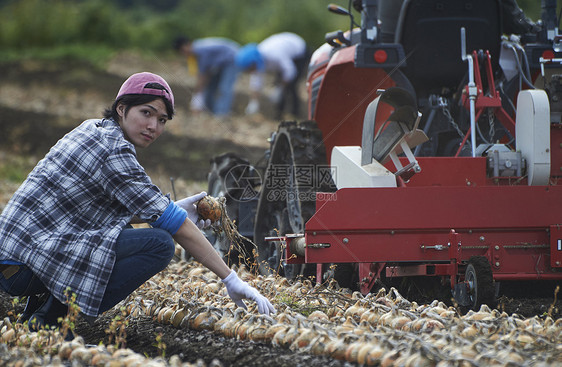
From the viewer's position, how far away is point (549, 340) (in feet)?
10.9

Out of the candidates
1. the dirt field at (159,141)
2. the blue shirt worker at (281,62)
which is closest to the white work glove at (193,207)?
the dirt field at (159,141)

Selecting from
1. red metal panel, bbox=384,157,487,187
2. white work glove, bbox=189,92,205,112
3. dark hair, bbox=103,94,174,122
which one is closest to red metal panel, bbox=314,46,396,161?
red metal panel, bbox=384,157,487,187

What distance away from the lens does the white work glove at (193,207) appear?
418cm

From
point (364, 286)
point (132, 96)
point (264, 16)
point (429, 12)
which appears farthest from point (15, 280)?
point (264, 16)

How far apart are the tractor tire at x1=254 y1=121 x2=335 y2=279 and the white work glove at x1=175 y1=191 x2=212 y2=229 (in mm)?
686

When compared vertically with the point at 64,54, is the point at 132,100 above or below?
below

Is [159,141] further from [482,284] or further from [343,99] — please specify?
[482,284]

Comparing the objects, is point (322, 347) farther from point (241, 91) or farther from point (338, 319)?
point (241, 91)

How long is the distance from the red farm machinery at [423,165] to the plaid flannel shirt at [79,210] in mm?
1105

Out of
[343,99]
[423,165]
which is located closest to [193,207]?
[423,165]

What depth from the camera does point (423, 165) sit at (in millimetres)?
4895

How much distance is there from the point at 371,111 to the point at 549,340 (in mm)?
1813

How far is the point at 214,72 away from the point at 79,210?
575 inches

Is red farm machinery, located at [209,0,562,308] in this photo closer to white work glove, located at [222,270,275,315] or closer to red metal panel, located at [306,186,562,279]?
red metal panel, located at [306,186,562,279]
